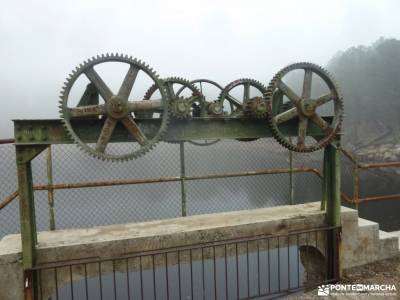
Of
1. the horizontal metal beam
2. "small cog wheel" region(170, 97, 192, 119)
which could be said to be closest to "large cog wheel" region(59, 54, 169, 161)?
the horizontal metal beam

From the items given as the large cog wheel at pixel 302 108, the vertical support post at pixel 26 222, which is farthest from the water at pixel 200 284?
the vertical support post at pixel 26 222

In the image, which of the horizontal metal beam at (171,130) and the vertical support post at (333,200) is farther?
the vertical support post at (333,200)

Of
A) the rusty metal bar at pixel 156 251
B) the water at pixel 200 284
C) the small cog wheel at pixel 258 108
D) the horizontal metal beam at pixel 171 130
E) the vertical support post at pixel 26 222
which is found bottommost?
the water at pixel 200 284

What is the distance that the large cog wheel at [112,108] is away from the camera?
147 inches

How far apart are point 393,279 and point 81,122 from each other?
504 cm

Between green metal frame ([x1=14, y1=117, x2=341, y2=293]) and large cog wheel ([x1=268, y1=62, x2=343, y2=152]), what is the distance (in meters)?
0.17

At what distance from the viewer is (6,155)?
15.4 feet

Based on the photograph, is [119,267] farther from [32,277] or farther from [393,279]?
[393,279]

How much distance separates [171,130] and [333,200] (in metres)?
2.92

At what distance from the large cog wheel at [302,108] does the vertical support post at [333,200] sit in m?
0.37

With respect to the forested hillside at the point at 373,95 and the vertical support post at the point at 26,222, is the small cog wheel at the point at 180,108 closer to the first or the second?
the vertical support post at the point at 26,222

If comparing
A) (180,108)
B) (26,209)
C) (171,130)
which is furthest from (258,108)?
(26,209)

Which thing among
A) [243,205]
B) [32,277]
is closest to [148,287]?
[243,205]

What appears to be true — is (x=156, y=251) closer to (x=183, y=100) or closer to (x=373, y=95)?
(x=183, y=100)
